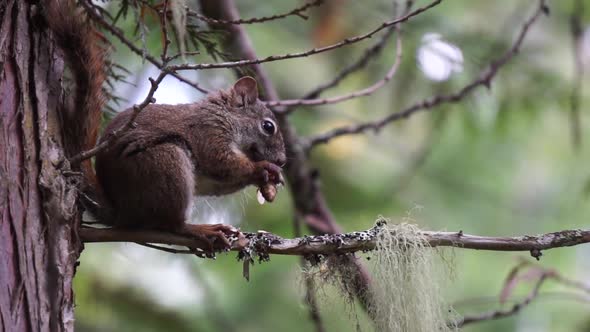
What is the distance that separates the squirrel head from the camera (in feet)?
11.0

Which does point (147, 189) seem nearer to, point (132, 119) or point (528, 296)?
point (132, 119)

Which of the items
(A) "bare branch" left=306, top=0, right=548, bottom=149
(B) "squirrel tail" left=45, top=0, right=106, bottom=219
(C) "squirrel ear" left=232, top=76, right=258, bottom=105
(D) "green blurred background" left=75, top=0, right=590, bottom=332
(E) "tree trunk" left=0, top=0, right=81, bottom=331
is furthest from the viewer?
(D) "green blurred background" left=75, top=0, right=590, bottom=332

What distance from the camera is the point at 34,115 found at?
7.24 feet

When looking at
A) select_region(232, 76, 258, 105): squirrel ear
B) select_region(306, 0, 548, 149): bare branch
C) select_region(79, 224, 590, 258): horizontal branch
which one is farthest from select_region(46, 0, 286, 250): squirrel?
select_region(306, 0, 548, 149): bare branch

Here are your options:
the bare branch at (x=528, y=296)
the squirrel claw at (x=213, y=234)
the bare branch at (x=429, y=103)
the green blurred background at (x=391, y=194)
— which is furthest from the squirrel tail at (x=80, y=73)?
the bare branch at (x=429, y=103)

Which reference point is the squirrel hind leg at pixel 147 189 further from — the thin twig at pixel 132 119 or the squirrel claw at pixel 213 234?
the thin twig at pixel 132 119

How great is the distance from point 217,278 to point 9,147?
9.67ft

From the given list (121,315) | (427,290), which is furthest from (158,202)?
(121,315)

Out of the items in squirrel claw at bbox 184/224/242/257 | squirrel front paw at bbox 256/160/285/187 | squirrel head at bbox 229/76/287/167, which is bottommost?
squirrel claw at bbox 184/224/242/257

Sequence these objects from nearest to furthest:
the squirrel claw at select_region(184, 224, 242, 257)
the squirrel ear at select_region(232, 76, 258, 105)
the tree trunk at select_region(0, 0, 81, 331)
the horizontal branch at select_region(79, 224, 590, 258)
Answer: the tree trunk at select_region(0, 0, 81, 331), the horizontal branch at select_region(79, 224, 590, 258), the squirrel claw at select_region(184, 224, 242, 257), the squirrel ear at select_region(232, 76, 258, 105)

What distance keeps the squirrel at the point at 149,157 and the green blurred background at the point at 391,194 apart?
8.8 inches

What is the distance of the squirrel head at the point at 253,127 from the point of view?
11.0 feet

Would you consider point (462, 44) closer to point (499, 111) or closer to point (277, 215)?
point (499, 111)

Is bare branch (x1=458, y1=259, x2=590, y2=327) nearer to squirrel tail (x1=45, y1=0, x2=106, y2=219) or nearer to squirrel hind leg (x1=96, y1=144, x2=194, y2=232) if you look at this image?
squirrel hind leg (x1=96, y1=144, x2=194, y2=232)
